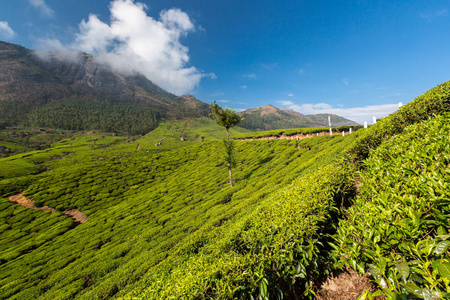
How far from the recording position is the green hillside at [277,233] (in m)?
2.48

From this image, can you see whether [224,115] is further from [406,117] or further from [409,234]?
[409,234]

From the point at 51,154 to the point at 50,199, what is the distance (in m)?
75.5

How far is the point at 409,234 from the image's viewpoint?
2.30 metres

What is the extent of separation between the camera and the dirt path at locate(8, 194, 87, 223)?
35.6 m

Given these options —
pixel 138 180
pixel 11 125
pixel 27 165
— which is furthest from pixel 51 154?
pixel 11 125

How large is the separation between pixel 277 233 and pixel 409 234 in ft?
8.02

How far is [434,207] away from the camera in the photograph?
2498mm

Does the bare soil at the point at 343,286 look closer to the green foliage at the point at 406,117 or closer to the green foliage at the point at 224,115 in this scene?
the green foliage at the point at 406,117

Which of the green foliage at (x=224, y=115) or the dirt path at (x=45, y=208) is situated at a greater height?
the green foliage at (x=224, y=115)

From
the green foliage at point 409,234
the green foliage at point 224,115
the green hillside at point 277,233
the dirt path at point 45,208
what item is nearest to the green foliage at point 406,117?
the green hillside at point 277,233

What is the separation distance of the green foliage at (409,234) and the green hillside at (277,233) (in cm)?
2

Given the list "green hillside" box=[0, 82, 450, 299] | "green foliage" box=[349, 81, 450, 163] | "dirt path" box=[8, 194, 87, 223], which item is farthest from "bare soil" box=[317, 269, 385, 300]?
"dirt path" box=[8, 194, 87, 223]

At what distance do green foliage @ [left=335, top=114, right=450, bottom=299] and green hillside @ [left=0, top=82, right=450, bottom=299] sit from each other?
19mm

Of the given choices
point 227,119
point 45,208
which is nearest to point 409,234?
point 227,119
